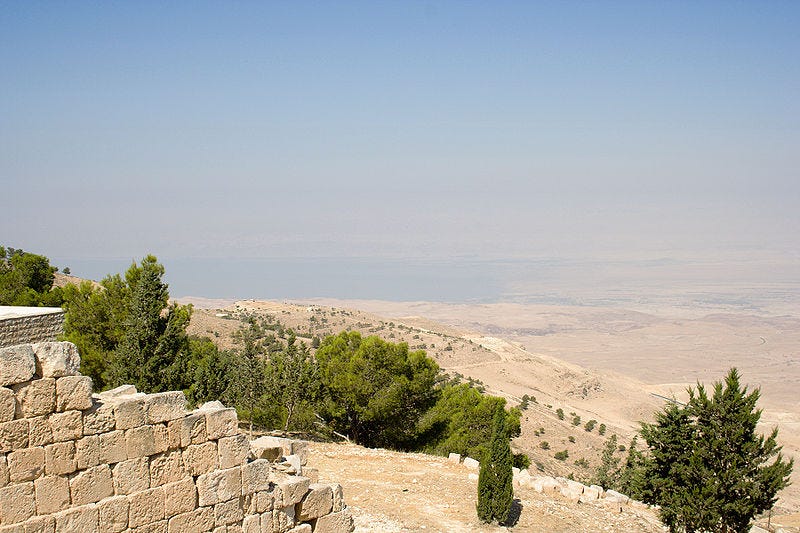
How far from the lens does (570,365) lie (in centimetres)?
6400

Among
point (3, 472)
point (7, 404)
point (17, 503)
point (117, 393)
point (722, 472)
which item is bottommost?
point (722, 472)

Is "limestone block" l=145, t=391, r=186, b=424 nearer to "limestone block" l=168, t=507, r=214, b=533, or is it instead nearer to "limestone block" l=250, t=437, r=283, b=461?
"limestone block" l=168, t=507, r=214, b=533

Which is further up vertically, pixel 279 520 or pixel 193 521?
pixel 193 521

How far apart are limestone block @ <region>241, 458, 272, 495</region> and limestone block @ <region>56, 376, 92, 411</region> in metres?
2.12

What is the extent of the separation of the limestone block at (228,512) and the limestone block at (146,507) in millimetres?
682

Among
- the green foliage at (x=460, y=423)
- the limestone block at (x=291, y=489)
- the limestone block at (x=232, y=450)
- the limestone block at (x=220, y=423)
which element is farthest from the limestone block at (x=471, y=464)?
the limestone block at (x=220, y=423)

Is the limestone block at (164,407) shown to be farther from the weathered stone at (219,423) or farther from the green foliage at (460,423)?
the green foliage at (460,423)

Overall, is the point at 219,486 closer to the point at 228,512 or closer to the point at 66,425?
the point at 228,512

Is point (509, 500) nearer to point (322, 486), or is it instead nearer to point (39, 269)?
point (322, 486)

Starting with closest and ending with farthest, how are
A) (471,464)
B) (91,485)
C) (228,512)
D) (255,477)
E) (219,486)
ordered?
(91,485), (219,486), (228,512), (255,477), (471,464)

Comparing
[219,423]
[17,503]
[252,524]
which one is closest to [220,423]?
[219,423]

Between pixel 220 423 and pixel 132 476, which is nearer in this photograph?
pixel 132 476

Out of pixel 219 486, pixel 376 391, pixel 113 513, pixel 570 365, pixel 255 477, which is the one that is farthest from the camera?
pixel 570 365

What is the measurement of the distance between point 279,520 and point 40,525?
2947 millimetres
